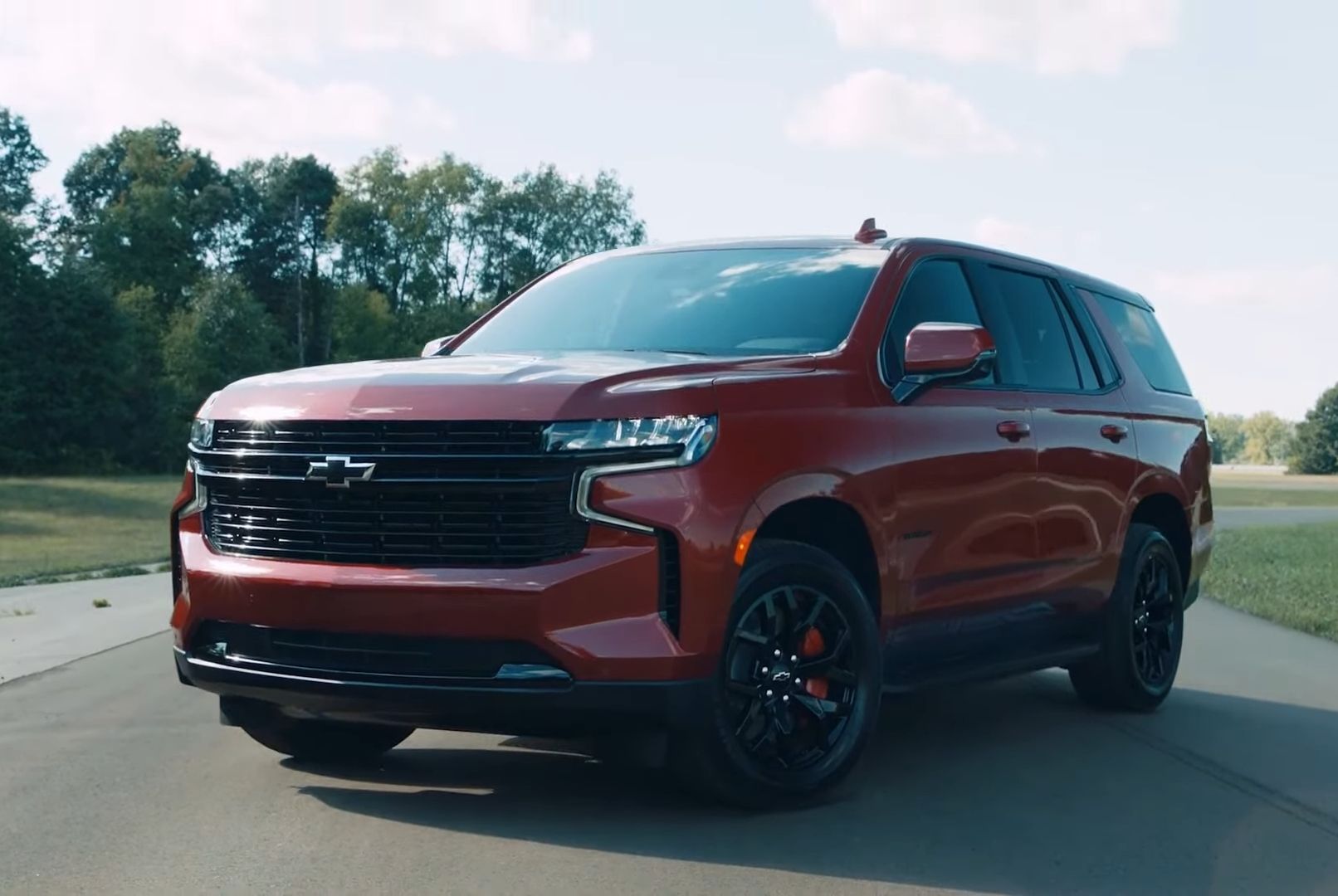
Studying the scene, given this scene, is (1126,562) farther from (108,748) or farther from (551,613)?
(108,748)

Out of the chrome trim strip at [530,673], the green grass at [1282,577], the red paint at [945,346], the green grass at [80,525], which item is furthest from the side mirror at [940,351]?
the green grass at [80,525]

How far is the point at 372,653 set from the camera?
5637 millimetres

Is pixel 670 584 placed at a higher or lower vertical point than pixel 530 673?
higher

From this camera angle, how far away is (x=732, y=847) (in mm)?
5527

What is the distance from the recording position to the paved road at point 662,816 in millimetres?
5172

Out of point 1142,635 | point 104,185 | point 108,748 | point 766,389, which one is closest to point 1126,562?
point 1142,635

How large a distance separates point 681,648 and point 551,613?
0.42 m

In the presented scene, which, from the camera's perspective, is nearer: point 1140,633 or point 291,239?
point 1140,633

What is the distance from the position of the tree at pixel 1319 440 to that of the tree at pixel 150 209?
256ft

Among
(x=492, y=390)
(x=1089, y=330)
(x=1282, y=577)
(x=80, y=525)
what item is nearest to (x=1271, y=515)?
(x=1282, y=577)

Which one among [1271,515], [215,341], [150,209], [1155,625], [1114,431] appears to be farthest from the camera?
[150,209]

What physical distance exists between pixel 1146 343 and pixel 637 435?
4629 mm

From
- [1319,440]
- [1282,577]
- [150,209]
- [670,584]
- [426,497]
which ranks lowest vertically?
[1319,440]

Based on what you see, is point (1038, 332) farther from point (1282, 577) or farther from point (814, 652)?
point (1282, 577)
